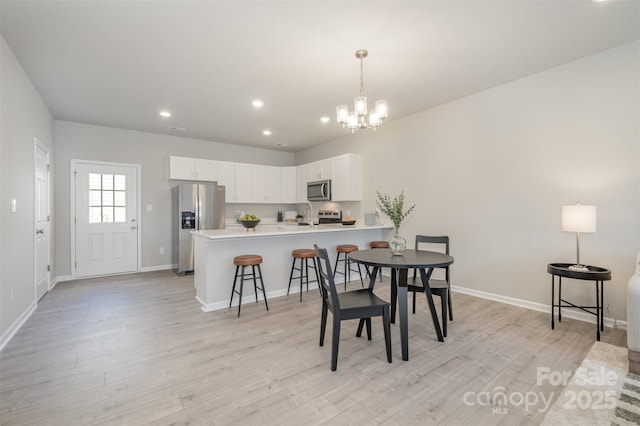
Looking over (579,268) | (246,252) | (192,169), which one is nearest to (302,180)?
(192,169)

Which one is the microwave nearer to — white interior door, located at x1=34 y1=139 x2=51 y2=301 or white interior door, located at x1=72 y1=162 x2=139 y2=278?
white interior door, located at x1=72 y1=162 x2=139 y2=278

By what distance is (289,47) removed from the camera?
2742 mm

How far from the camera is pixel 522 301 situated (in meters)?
3.46

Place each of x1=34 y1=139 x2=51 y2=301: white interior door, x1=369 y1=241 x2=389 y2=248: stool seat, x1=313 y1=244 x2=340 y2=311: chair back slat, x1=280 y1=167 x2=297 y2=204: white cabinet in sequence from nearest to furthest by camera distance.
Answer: x1=313 y1=244 x2=340 y2=311: chair back slat
x1=34 y1=139 x2=51 y2=301: white interior door
x1=369 y1=241 x2=389 y2=248: stool seat
x1=280 y1=167 x2=297 y2=204: white cabinet

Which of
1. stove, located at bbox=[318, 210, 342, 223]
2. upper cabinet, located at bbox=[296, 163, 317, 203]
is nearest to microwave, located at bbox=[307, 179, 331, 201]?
upper cabinet, located at bbox=[296, 163, 317, 203]

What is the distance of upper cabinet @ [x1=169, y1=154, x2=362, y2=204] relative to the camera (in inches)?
221

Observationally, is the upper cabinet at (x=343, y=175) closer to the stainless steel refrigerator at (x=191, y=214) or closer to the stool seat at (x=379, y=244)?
the stool seat at (x=379, y=244)

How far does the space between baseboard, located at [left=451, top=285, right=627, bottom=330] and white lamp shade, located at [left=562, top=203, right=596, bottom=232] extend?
38.1 inches

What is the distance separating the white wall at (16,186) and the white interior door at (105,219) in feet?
5.39

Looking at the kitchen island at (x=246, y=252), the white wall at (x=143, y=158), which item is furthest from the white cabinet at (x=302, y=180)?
the kitchen island at (x=246, y=252)

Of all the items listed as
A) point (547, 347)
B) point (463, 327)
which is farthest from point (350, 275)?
point (547, 347)

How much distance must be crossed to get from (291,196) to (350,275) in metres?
2.93

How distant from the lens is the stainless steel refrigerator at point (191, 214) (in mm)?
5418

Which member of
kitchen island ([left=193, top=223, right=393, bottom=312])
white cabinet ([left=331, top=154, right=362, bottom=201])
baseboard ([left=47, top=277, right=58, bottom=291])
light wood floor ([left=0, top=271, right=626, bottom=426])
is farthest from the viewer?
white cabinet ([left=331, top=154, right=362, bottom=201])
